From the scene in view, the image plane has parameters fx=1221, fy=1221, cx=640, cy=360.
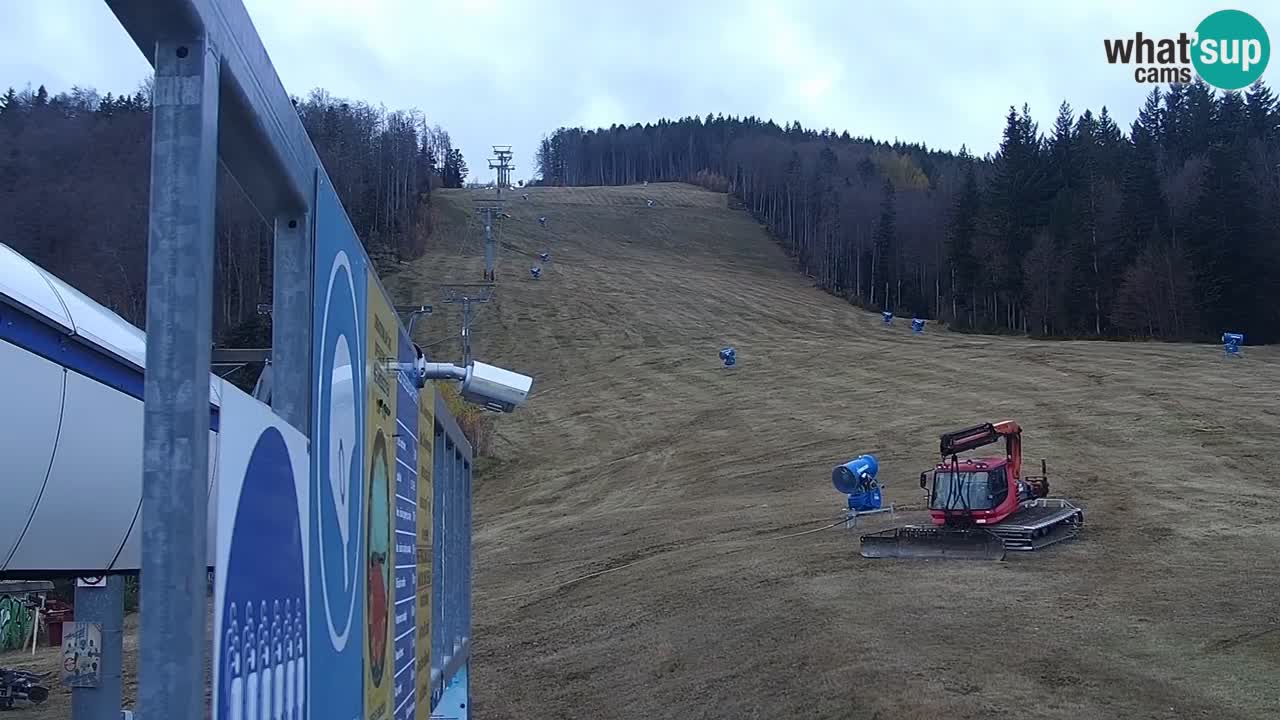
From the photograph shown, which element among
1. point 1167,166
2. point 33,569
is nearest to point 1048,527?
point 33,569

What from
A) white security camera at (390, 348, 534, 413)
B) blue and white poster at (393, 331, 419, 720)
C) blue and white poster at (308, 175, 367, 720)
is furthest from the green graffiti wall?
blue and white poster at (308, 175, 367, 720)

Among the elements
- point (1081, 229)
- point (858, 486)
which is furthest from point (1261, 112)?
point (858, 486)

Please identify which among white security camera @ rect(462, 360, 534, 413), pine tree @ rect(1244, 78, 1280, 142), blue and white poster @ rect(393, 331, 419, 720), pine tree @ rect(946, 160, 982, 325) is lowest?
blue and white poster @ rect(393, 331, 419, 720)

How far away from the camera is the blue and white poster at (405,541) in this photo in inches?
180

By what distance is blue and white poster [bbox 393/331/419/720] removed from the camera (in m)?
4.57

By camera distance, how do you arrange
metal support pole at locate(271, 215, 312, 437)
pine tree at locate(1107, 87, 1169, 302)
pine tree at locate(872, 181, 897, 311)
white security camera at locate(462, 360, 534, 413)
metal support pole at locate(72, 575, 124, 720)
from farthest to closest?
pine tree at locate(872, 181, 897, 311) → pine tree at locate(1107, 87, 1169, 302) → metal support pole at locate(72, 575, 124, 720) → white security camera at locate(462, 360, 534, 413) → metal support pole at locate(271, 215, 312, 437)

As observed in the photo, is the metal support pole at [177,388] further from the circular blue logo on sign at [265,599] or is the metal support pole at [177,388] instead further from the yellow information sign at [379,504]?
the yellow information sign at [379,504]

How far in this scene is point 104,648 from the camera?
28.5 ft

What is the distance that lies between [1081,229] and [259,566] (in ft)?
252

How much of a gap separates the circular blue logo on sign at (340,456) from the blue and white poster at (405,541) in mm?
864

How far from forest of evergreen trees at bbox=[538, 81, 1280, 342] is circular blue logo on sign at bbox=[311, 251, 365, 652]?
66.8m

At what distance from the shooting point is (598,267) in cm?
8650

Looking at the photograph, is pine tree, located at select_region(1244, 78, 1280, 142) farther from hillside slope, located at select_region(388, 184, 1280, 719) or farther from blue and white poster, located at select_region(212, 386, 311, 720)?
blue and white poster, located at select_region(212, 386, 311, 720)

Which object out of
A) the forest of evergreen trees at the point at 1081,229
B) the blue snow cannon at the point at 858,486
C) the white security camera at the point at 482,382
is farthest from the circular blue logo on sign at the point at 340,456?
the forest of evergreen trees at the point at 1081,229
